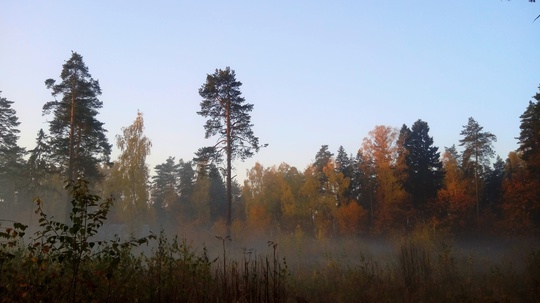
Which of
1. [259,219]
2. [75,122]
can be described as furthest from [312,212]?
[75,122]

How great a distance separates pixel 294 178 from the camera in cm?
5562

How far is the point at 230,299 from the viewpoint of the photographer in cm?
705

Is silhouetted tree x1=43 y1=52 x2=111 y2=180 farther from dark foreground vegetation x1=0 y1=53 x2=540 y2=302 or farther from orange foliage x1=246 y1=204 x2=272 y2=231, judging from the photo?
orange foliage x1=246 y1=204 x2=272 y2=231

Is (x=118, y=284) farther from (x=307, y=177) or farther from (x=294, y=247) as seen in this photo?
(x=307, y=177)

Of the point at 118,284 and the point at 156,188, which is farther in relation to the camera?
the point at 156,188

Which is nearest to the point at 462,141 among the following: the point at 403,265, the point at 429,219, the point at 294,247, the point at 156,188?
the point at 429,219

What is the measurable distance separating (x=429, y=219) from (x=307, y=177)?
602 inches

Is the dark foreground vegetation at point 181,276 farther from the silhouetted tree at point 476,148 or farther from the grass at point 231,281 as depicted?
the silhouetted tree at point 476,148

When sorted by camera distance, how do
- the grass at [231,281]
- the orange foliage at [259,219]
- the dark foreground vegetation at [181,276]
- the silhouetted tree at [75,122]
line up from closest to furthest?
1. the dark foreground vegetation at [181,276]
2. the grass at [231,281]
3. the silhouetted tree at [75,122]
4. the orange foliage at [259,219]

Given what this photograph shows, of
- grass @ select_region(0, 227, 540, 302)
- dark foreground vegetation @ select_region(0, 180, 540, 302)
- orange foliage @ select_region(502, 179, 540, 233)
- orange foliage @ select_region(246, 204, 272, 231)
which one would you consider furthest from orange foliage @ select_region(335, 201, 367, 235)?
grass @ select_region(0, 227, 540, 302)

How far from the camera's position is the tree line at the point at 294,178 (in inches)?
1137

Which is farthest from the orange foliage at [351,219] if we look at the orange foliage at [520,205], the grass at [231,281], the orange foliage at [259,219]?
the grass at [231,281]

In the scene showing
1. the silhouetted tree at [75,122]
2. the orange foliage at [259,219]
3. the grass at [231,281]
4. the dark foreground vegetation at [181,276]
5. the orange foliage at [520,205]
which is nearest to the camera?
the dark foreground vegetation at [181,276]

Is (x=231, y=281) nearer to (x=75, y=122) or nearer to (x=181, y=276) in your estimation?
(x=181, y=276)
